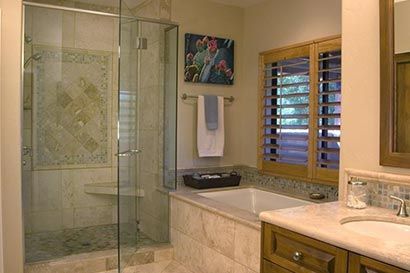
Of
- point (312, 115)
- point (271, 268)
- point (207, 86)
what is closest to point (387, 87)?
point (271, 268)

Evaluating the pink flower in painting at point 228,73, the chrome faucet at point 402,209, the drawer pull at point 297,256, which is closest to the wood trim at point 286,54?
the pink flower in painting at point 228,73

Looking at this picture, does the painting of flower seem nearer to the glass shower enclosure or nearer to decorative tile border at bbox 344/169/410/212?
the glass shower enclosure

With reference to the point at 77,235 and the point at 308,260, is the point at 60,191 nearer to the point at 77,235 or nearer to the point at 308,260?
the point at 77,235

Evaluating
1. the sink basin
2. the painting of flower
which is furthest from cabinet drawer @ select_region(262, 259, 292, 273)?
the painting of flower

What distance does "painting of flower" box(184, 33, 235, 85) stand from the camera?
12.6 feet

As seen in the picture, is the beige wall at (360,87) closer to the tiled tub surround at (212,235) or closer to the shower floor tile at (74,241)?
the tiled tub surround at (212,235)

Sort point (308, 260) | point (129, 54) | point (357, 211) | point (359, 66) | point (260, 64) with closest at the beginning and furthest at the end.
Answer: point (308, 260) < point (357, 211) < point (359, 66) < point (129, 54) < point (260, 64)

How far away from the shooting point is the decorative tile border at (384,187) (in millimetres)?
1718

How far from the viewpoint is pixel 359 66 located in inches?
76.8

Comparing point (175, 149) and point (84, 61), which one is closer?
point (175, 149)

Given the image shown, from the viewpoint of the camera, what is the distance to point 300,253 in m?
1.50

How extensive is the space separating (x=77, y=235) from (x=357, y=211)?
2.92 meters

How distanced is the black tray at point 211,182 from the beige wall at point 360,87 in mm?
1732

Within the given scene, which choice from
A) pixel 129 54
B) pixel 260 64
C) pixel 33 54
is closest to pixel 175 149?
pixel 129 54
